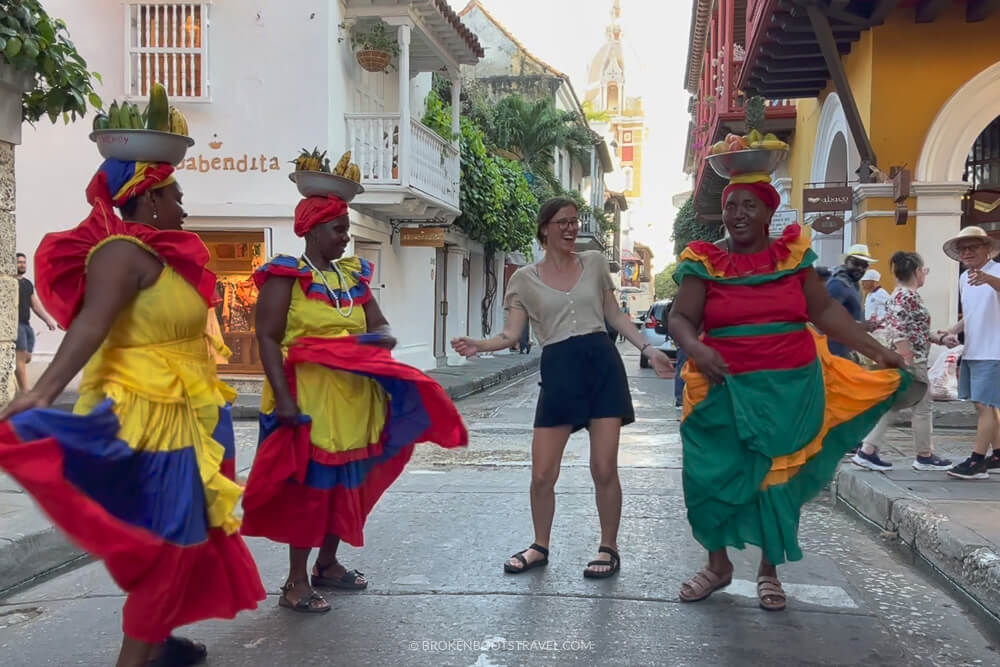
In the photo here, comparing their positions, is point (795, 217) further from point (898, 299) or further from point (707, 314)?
point (707, 314)

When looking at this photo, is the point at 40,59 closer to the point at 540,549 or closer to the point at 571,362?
the point at 571,362

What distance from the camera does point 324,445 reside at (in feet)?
13.0

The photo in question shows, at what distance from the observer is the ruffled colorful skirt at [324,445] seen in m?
3.95

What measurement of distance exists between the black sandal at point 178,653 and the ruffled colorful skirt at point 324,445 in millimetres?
651

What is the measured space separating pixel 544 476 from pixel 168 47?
38.7 ft

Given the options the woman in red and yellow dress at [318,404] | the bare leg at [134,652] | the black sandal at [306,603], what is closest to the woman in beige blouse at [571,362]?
the woman in red and yellow dress at [318,404]


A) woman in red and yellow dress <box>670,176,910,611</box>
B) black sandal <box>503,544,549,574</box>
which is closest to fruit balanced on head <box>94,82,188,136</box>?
woman in red and yellow dress <box>670,176,910,611</box>

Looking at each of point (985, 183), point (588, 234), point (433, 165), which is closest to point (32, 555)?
point (433, 165)

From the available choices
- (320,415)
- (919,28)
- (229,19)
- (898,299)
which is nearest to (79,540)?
(320,415)

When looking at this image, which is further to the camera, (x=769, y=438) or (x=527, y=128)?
(x=527, y=128)

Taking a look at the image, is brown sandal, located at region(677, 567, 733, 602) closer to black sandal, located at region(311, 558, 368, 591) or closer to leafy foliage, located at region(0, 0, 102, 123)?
black sandal, located at region(311, 558, 368, 591)

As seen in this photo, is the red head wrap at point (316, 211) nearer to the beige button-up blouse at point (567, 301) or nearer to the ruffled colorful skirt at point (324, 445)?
the ruffled colorful skirt at point (324, 445)

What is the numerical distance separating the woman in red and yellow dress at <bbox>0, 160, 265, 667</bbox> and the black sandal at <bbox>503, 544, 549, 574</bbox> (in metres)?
1.67

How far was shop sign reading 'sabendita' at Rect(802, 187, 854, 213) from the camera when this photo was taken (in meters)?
11.6
